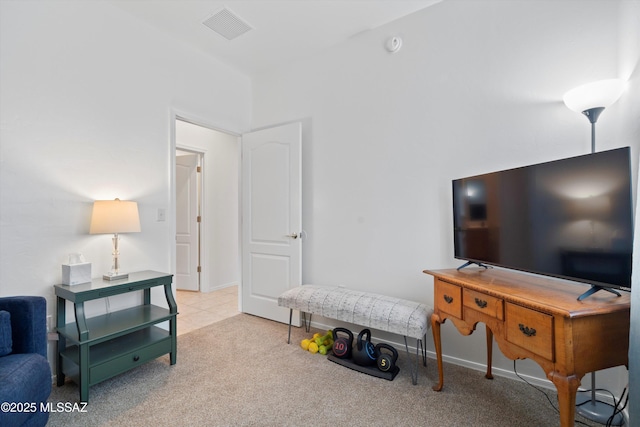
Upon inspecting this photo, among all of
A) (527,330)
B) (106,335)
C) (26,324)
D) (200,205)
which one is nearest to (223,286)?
(200,205)

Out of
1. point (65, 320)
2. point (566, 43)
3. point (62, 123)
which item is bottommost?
point (65, 320)

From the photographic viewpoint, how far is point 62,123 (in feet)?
7.07

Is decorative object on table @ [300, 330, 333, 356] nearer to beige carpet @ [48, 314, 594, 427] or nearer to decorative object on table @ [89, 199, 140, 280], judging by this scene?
beige carpet @ [48, 314, 594, 427]

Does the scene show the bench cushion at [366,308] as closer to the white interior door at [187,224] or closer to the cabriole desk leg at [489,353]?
the cabriole desk leg at [489,353]

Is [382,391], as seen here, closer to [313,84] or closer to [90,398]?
[90,398]

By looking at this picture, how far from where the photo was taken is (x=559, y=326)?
3.97ft

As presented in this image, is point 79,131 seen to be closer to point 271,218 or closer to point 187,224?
point 271,218

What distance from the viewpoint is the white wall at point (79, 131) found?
6.40ft

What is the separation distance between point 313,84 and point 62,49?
2017 mm

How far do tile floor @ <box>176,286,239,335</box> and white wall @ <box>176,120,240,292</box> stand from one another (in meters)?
0.23

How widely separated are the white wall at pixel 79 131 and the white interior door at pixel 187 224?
6.13 feet

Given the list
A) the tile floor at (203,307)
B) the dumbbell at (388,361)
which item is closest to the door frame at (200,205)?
the tile floor at (203,307)

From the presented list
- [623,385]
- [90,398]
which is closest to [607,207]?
[623,385]

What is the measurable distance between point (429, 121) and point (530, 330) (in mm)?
1702
